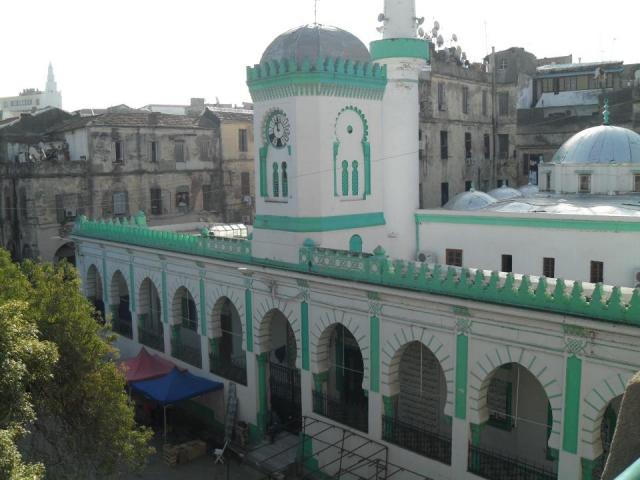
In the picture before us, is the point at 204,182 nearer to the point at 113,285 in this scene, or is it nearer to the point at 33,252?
the point at 33,252

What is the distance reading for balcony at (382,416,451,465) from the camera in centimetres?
1427

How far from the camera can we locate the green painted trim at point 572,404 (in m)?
11.7

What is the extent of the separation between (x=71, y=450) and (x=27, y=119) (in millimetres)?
29487

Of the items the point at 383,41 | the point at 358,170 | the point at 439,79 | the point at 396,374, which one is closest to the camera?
the point at 396,374

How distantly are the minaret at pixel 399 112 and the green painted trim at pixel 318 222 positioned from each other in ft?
7.36

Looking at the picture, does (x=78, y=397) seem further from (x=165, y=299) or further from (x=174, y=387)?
(x=165, y=299)

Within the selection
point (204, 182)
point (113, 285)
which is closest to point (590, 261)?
point (113, 285)

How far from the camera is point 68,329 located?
473 inches

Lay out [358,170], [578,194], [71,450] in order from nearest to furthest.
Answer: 1. [71,450]
2. [358,170]
3. [578,194]

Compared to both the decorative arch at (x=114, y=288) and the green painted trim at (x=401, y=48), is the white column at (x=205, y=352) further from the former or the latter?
the green painted trim at (x=401, y=48)

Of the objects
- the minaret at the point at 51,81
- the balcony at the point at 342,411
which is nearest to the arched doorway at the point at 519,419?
the balcony at the point at 342,411

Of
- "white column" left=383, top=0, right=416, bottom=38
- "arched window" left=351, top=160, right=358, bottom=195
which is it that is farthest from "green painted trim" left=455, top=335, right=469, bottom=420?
"white column" left=383, top=0, right=416, bottom=38

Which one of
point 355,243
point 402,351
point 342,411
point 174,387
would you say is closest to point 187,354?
point 174,387

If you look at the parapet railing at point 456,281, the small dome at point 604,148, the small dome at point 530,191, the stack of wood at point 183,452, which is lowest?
the stack of wood at point 183,452
